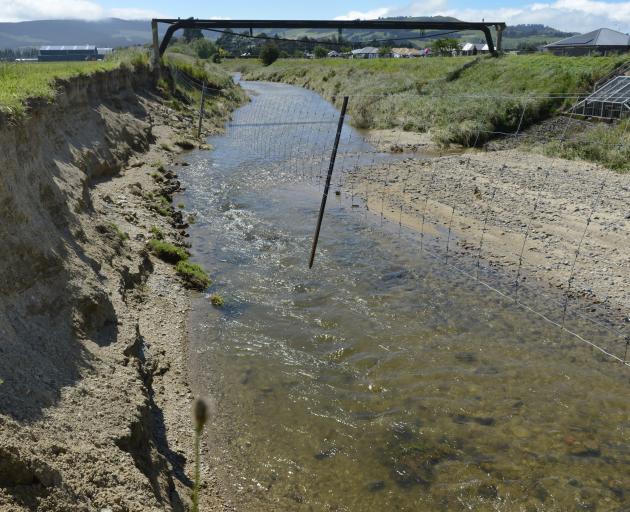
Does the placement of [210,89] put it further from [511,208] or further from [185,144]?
[511,208]

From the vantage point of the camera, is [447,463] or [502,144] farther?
[502,144]

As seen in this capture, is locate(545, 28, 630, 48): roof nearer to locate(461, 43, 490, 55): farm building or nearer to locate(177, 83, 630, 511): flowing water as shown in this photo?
locate(461, 43, 490, 55): farm building

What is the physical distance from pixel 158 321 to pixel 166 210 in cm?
969

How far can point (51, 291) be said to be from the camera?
33.0 feet

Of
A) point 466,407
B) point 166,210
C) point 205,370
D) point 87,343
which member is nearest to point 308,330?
point 205,370

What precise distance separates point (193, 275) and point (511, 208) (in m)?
14.6

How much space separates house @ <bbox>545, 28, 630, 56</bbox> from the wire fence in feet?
109

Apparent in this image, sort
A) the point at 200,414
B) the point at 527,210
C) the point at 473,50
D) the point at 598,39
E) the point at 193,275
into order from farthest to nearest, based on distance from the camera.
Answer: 1. the point at 473,50
2. the point at 598,39
3. the point at 527,210
4. the point at 193,275
5. the point at 200,414

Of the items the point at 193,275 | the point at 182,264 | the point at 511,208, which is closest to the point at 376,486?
the point at 193,275

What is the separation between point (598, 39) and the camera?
69.6 metres

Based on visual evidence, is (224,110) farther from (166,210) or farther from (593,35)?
(593,35)

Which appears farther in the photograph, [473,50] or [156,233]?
[473,50]

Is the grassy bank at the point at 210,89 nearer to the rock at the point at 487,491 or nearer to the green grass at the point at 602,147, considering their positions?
the green grass at the point at 602,147

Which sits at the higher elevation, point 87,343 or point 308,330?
point 87,343
